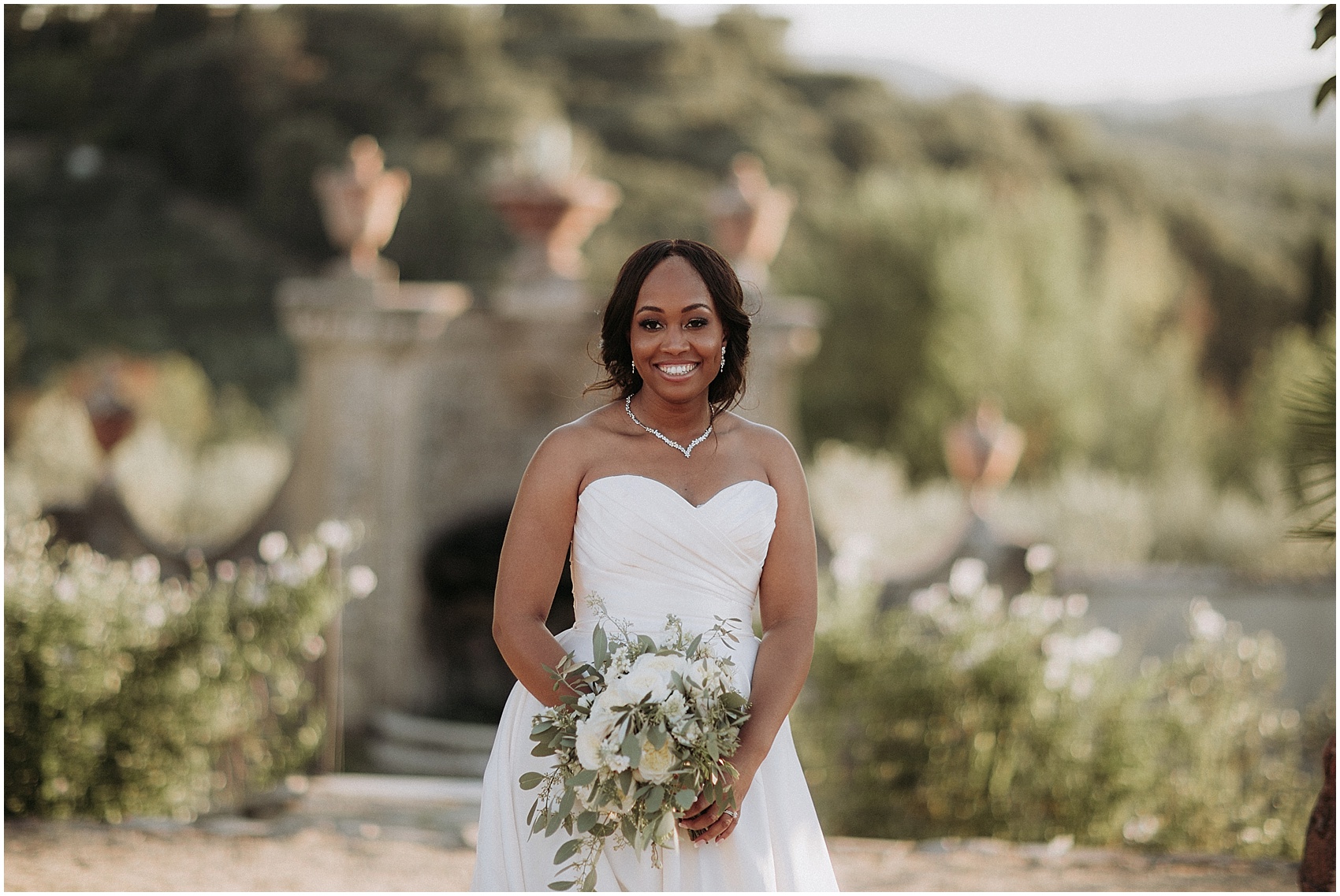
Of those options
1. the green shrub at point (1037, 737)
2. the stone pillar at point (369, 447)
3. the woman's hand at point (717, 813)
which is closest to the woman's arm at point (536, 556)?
the woman's hand at point (717, 813)

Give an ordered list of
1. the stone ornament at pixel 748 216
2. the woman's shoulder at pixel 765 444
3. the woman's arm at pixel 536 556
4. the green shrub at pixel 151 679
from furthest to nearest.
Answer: the stone ornament at pixel 748 216 → the green shrub at pixel 151 679 → the woman's shoulder at pixel 765 444 → the woman's arm at pixel 536 556

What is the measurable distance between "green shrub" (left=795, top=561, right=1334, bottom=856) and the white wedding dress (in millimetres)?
3126

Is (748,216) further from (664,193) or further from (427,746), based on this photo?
(664,193)

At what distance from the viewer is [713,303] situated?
2676mm

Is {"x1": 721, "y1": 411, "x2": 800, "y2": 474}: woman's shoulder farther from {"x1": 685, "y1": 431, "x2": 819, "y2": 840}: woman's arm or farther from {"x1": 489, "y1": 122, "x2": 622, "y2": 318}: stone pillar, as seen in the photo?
{"x1": 489, "y1": 122, "x2": 622, "y2": 318}: stone pillar

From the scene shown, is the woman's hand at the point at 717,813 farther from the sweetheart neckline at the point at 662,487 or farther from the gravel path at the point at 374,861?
the gravel path at the point at 374,861

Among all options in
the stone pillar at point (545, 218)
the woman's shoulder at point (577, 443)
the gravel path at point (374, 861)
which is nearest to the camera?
the woman's shoulder at point (577, 443)

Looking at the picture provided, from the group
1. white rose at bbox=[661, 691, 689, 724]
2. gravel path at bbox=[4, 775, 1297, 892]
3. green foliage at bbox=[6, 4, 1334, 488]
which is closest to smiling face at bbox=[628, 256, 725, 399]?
white rose at bbox=[661, 691, 689, 724]

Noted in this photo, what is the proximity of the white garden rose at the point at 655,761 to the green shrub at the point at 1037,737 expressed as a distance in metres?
3.64

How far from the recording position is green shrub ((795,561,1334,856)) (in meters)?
5.66

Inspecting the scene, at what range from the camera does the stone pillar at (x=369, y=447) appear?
322 inches

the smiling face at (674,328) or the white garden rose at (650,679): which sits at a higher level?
the smiling face at (674,328)

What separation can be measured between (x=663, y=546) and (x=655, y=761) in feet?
1.64

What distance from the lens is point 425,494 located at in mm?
8656
